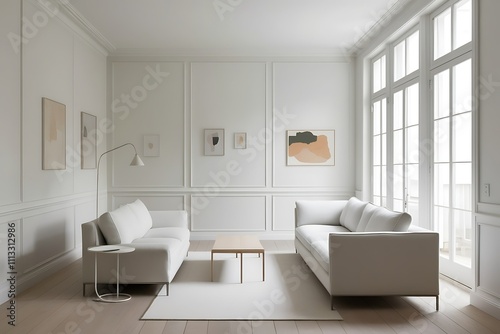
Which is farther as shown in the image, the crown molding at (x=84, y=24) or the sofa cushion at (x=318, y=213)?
the sofa cushion at (x=318, y=213)

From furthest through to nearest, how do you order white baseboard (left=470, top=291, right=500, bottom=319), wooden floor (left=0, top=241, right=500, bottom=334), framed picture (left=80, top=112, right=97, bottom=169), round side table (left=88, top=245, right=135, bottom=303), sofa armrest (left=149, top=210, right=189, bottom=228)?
framed picture (left=80, top=112, right=97, bottom=169) → sofa armrest (left=149, top=210, right=189, bottom=228) → round side table (left=88, top=245, right=135, bottom=303) → white baseboard (left=470, top=291, right=500, bottom=319) → wooden floor (left=0, top=241, right=500, bottom=334)

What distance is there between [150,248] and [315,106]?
13.4ft

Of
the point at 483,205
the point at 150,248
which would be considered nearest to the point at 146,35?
the point at 150,248

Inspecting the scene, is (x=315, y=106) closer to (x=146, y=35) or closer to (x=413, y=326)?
(x=146, y=35)

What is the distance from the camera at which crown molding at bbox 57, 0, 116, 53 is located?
502 centimetres

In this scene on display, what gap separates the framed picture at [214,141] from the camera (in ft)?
23.3

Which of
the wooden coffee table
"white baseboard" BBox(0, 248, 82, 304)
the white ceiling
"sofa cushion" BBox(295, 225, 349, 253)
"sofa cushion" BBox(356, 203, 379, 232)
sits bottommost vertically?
"white baseboard" BBox(0, 248, 82, 304)

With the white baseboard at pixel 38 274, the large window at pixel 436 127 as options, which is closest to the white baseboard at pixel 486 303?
the large window at pixel 436 127

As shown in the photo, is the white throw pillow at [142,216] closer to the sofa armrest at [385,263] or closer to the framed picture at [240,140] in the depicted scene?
the framed picture at [240,140]

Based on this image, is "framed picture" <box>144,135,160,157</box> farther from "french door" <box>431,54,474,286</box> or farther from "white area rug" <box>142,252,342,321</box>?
"french door" <box>431,54,474,286</box>

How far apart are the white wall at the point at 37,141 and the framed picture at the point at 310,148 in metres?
3.20

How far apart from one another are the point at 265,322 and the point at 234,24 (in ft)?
13.0

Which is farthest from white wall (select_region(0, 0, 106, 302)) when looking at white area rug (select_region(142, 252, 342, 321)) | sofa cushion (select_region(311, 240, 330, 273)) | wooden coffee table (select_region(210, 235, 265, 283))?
sofa cushion (select_region(311, 240, 330, 273))

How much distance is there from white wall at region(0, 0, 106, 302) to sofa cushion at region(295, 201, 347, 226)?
2.96 m
